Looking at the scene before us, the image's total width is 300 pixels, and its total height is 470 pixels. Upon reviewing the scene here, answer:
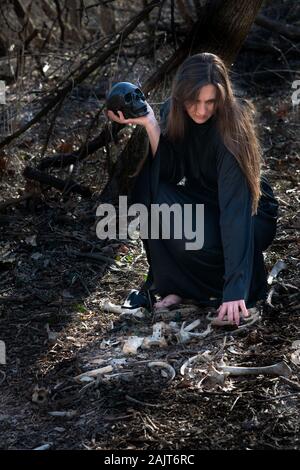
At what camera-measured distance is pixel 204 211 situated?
4.03 metres

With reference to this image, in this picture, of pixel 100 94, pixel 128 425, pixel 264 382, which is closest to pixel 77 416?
pixel 128 425

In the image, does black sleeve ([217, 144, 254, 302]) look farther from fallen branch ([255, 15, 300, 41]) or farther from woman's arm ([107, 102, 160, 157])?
fallen branch ([255, 15, 300, 41])

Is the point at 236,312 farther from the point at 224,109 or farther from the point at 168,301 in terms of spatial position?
A: the point at 224,109

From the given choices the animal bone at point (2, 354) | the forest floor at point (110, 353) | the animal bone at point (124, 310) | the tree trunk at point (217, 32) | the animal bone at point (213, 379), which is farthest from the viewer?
the tree trunk at point (217, 32)

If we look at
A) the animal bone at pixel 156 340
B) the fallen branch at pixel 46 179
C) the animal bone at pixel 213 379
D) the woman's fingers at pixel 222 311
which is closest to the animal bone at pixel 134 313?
the animal bone at pixel 156 340

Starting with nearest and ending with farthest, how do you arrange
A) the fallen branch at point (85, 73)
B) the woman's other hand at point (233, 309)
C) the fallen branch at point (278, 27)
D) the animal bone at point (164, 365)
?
1. the animal bone at point (164, 365)
2. the woman's other hand at point (233, 309)
3. the fallen branch at point (85, 73)
4. the fallen branch at point (278, 27)

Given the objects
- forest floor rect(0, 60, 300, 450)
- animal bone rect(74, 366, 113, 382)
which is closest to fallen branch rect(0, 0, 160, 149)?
forest floor rect(0, 60, 300, 450)

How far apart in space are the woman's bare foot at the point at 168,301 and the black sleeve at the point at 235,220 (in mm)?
400

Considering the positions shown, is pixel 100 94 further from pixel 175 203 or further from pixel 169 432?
pixel 169 432

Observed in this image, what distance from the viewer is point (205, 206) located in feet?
13.3

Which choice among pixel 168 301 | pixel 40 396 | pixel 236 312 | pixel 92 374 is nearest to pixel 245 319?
pixel 236 312

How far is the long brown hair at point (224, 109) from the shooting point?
3.73m

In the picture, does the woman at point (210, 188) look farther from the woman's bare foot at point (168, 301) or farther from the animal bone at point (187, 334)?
the animal bone at point (187, 334)

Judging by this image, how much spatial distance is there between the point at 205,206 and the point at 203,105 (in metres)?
0.48
